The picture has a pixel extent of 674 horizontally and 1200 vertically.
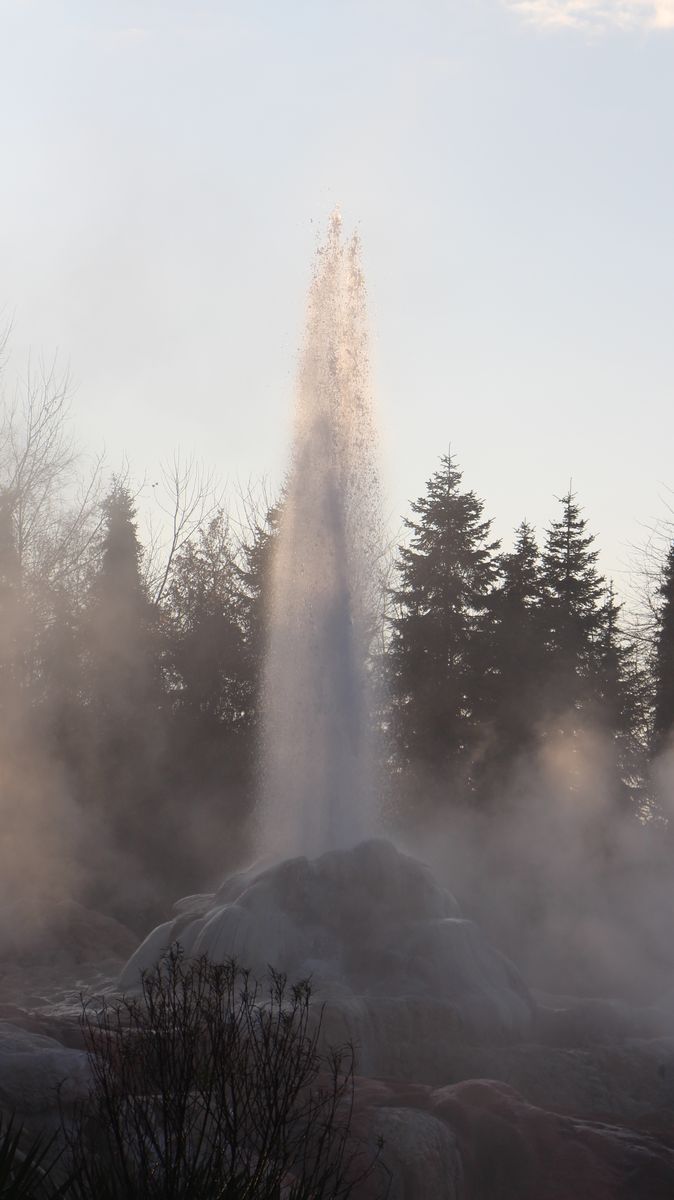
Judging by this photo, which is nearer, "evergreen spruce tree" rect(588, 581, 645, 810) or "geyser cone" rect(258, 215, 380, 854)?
"geyser cone" rect(258, 215, 380, 854)

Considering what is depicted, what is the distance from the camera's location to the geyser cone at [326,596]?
23.6 meters

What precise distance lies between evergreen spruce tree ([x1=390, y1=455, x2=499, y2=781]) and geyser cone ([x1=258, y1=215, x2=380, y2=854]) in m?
3.90

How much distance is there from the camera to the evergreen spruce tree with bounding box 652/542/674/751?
30062 millimetres

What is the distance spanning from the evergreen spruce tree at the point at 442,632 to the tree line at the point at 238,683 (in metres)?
0.04

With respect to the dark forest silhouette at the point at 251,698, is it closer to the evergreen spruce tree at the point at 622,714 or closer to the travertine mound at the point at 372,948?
the evergreen spruce tree at the point at 622,714

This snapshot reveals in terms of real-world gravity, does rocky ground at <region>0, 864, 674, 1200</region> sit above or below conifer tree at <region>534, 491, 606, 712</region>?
below

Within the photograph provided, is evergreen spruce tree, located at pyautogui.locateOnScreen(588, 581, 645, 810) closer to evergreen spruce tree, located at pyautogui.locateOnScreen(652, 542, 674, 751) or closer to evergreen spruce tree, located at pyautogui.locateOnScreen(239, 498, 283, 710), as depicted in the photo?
evergreen spruce tree, located at pyautogui.locateOnScreen(652, 542, 674, 751)

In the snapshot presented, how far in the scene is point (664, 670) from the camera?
1203 inches

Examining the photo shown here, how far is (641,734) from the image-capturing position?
3206 centimetres

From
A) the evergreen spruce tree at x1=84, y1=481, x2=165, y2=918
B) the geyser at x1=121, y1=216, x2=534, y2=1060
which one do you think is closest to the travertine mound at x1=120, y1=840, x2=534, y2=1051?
the geyser at x1=121, y1=216, x2=534, y2=1060

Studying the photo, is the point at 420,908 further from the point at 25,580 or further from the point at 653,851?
the point at 25,580

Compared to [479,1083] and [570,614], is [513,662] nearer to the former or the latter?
[570,614]

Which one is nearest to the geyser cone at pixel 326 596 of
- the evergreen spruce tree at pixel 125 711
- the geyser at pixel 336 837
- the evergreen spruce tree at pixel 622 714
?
the geyser at pixel 336 837

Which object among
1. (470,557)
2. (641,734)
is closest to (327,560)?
(470,557)
